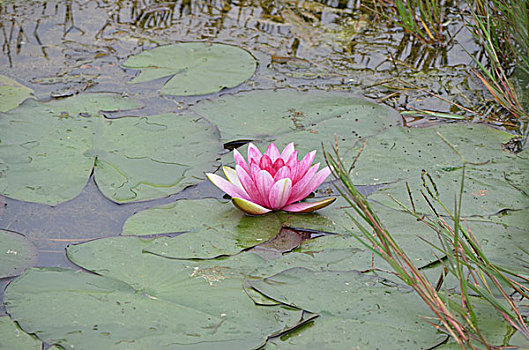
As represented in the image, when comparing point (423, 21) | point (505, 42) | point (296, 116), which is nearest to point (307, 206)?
point (296, 116)

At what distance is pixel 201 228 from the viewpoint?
2064mm

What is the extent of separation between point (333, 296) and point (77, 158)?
48.5 inches

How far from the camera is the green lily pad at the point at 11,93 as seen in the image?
2766 millimetres

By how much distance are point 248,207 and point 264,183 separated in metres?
0.10

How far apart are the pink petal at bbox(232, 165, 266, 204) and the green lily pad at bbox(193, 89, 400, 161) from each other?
1.43 ft

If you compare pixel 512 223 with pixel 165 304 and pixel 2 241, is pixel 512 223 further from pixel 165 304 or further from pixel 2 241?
pixel 2 241

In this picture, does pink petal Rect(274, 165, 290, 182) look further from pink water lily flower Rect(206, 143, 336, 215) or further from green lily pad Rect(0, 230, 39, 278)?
green lily pad Rect(0, 230, 39, 278)

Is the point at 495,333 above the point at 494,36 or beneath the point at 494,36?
beneath

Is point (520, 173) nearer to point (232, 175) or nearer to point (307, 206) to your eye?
point (307, 206)

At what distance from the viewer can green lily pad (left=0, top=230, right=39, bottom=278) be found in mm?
1879

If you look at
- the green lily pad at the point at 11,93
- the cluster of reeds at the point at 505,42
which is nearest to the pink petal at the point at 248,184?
the cluster of reeds at the point at 505,42

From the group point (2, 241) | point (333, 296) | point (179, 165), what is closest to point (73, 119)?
point (179, 165)

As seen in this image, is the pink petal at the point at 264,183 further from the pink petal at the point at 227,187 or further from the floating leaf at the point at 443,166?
the floating leaf at the point at 443,166

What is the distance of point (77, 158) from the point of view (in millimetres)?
2398
